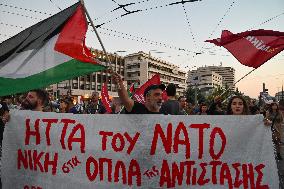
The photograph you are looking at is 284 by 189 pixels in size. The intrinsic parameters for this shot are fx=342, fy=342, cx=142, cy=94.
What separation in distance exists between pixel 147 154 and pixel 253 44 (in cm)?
311

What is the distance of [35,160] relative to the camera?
348cm

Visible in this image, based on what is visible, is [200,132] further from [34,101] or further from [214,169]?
[34,101]

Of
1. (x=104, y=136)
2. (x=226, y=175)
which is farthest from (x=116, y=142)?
(x=226, y=175)

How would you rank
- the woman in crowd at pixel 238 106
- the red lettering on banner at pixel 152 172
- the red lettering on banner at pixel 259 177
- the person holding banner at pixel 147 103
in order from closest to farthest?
the red lettering on banner at pixel 259 177 < the red lettering on banner at pixel 152 172 < the person holding banner at pixel 147 103 < the woman in crowd at pixel 238 106

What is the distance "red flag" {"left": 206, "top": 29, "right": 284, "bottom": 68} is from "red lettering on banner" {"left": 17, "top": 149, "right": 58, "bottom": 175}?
11.2 ft

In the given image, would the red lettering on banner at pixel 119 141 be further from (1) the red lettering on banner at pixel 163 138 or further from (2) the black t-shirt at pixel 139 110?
(2) the black t-shirt at pixel 139 110

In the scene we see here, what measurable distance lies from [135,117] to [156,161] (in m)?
0.47

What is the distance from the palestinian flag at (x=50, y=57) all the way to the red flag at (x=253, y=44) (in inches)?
111

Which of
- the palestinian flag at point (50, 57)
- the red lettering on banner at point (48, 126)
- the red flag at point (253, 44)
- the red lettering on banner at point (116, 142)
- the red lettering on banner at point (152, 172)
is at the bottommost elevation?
the red lettering on banner at point (152, 172)

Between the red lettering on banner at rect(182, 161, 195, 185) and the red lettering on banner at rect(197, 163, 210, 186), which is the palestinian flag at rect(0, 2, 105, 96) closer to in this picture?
the red lettering on banner at rect(182, 161, 195, 185)

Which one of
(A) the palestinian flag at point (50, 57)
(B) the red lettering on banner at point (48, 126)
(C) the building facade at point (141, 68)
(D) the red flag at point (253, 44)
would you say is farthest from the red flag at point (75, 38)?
(C) the building facade at point (141, 68)

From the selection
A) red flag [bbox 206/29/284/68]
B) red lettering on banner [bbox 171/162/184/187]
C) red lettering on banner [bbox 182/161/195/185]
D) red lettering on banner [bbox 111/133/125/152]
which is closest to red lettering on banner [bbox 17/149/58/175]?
red lettering on banner [bbox 111/133/125/152]

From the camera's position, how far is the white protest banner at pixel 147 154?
124 inches

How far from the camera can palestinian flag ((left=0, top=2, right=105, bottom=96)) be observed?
11.2ft
